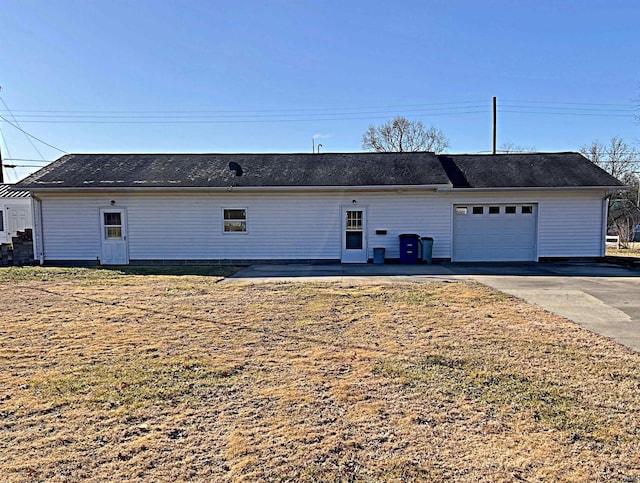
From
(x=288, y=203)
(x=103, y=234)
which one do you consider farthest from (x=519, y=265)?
(x=103, y=234)

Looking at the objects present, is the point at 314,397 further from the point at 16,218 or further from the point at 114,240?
the point at 16,218

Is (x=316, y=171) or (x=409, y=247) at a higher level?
(x=316, y=171)

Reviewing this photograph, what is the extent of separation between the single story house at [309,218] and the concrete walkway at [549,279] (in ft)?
3.13

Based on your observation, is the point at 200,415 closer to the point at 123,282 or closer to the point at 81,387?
the point at 81,387

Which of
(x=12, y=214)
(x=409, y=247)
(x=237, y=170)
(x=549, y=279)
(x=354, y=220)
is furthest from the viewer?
(x=12, y=214)

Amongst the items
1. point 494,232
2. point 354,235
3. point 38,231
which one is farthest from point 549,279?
point 38,231

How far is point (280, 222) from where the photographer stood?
14.6 meters

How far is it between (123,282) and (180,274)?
1765 mm

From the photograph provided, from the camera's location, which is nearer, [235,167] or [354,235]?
[354,235]

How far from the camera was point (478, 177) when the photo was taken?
1506cm

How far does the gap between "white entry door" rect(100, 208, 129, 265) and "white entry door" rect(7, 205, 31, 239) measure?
1132 cm

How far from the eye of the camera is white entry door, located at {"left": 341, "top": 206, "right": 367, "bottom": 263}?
47.8 ft

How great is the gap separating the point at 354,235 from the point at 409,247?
77.2 inches

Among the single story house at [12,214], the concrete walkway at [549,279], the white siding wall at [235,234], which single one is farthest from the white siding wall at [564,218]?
the single story house at [12,214]
